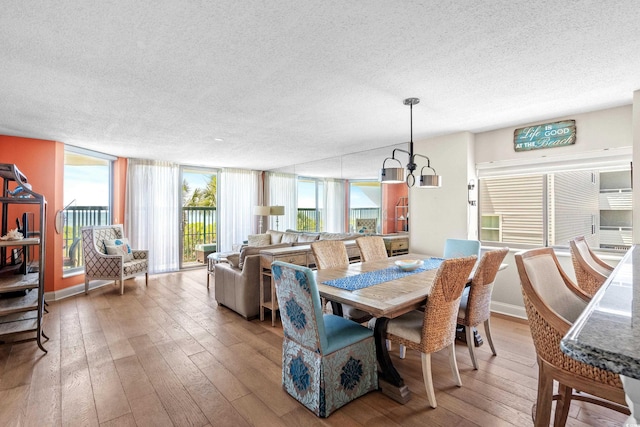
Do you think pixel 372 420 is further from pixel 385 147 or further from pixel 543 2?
pixel 385 147

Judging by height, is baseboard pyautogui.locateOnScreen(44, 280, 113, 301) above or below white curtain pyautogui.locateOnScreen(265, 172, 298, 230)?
below

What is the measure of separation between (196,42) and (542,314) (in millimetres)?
2391

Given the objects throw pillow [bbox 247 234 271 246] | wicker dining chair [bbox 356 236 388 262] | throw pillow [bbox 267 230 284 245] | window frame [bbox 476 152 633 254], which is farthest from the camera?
throw pillow [bbox 247 234 271 246]

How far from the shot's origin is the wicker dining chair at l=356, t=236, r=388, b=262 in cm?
354

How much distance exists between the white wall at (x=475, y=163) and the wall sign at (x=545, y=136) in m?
0.05

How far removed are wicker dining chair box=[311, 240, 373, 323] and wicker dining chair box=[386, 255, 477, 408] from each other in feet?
2.08

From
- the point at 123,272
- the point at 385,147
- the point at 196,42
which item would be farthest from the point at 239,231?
the point at 196,42

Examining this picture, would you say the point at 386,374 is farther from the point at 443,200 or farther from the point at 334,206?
the point at 334,206

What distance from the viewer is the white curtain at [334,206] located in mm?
5753

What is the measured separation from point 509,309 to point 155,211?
6.36 meters

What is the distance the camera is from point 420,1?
1.54 meters

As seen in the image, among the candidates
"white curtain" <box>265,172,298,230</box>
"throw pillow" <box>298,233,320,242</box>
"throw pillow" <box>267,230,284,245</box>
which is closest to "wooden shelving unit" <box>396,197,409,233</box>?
"throw pillow" <box>298,233,320,242</box>

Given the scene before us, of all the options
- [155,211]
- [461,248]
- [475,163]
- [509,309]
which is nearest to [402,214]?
[475,163]

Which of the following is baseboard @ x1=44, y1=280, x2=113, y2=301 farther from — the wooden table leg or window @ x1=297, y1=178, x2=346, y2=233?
the wooden table leg
